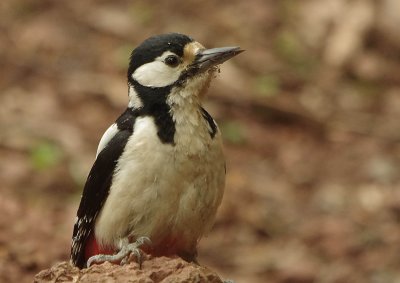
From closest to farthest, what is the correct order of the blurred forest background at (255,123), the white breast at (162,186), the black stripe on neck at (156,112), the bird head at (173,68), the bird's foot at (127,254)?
1. the bird's foot at (127,254)
2. the white breast at (162,186)
3. the black stripe on neck at (156,112)
4. the bird head at (173,68)
5. the blurred forest background at (255,123)

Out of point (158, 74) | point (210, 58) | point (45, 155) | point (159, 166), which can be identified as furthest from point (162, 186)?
point (45, 155)

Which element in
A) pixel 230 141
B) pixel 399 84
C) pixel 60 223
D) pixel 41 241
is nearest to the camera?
pixel 41 241

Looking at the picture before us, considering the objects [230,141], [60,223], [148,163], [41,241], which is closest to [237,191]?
[230,141]

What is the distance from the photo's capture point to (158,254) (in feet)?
15.4

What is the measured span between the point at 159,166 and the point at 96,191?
1.66 ft

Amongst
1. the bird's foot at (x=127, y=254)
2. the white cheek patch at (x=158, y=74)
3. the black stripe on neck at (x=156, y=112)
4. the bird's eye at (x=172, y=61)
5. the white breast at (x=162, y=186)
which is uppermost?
the bird's eye at (x=172, y=61)

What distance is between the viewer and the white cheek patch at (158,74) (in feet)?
15.6


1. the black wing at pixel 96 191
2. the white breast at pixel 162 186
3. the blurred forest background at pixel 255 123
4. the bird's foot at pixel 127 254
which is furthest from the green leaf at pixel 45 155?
the bird's foot at pixel 127 254

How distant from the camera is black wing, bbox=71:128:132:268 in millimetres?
4672

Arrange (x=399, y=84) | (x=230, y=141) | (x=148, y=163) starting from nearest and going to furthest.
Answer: (x=148, y=163), (x=230, y=141), (x=399, y=84)

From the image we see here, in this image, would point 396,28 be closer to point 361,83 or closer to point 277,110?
point 361,83

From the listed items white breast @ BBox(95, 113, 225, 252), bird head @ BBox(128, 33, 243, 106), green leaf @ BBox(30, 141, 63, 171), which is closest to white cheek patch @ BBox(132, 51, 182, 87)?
bird head @ BBox(128, 33, 243, 106)

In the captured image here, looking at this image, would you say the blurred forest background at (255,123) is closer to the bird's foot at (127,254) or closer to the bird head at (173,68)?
the bird's foot at (127,254)

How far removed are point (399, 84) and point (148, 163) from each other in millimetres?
5958
